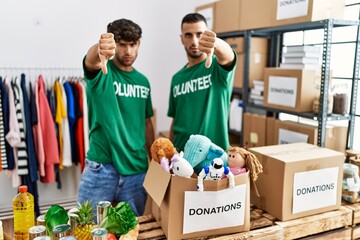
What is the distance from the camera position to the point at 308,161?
5.13ft

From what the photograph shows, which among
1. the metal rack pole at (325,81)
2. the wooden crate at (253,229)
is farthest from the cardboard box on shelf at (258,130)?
the wooden crate at (253,229)

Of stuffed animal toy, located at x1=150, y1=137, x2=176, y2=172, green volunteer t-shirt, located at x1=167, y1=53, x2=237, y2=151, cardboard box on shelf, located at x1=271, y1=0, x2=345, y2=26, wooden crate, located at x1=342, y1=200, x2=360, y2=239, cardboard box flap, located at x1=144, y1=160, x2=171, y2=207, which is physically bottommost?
wooden crate, located at x1=342, y1=200, x2=360, y2=239

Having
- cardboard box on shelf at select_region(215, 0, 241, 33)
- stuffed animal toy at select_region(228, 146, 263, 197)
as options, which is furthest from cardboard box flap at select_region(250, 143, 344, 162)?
cardboard box on shelf at select_region(215, 0, 241, 33)

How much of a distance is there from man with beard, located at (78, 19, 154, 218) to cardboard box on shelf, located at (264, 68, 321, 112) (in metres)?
1.00

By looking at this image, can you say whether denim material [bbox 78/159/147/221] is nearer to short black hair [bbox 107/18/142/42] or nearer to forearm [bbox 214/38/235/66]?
short black hair [bbox 107/18/142/42]

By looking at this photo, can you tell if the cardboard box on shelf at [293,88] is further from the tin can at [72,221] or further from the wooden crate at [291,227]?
the tin can at [72,221]

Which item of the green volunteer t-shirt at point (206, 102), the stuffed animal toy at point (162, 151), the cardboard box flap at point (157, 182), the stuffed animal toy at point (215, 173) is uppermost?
the green volunteer t-shirt at point (206, 102)

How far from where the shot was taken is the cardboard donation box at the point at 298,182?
5.03 feet

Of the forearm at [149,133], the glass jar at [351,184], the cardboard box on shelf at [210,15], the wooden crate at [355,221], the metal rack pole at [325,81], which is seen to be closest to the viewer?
the wooden crate at [355,221]

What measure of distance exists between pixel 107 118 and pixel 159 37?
6.83 feet

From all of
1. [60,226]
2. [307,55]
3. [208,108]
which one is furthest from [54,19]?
[60,226]

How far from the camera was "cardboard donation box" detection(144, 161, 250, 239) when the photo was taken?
1287 millimetres

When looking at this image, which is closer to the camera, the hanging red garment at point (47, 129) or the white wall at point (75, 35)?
the hanging red garment at point (47, 129)

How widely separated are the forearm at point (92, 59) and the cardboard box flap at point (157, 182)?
1.79ft
